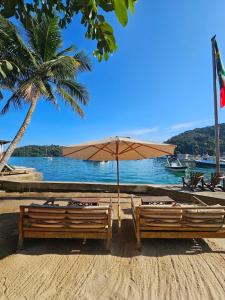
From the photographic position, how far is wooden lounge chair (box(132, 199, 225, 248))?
414cm

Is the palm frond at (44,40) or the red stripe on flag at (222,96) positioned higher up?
the palm frond at (44,40)

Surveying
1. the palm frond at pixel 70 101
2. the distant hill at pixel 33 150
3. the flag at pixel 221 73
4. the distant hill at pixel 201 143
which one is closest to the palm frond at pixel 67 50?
the palm frond at pixel 70 101

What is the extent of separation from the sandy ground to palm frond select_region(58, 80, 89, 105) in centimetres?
1092

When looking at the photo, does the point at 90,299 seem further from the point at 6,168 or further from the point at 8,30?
the point at 6,168

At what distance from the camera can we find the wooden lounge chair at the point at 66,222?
160 inches

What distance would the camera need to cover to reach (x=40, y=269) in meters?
3.43

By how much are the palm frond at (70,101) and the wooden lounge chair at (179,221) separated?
10.6 m

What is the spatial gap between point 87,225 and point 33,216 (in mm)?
996

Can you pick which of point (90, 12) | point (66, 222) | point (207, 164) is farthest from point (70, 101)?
point (207, 164)

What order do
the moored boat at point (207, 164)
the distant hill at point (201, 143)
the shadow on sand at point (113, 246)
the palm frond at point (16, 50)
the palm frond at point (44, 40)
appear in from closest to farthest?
the shadow on sand at point (113, 246) → the palm frond at point (16, 50) → the palm frond at point (44, 40) → the moored boat at point (207, 164) → the distant hill at point (201, 143)

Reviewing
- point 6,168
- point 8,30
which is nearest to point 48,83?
point 8,30

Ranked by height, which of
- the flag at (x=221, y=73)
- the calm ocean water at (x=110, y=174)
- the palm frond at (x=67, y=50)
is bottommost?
A: the calm ocean water at (x=110, y=174)

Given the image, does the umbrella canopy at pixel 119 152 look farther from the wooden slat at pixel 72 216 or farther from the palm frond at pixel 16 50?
the palm frond at pixel 16 50

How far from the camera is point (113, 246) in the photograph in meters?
4.31
